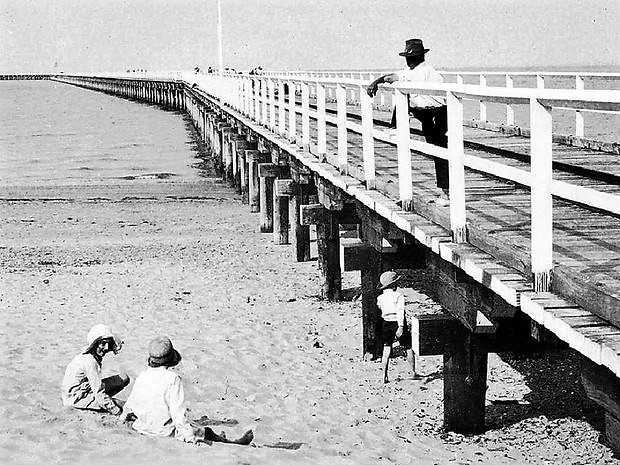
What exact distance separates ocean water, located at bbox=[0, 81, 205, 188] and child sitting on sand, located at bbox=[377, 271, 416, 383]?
17937 millimetres

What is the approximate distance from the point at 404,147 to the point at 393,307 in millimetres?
1835

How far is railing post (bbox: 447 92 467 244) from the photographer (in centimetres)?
579

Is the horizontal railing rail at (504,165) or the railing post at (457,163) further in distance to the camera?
the railing post at (457,163)

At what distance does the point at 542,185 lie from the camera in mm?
→ 4492

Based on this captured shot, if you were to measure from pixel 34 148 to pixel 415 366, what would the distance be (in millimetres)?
30459

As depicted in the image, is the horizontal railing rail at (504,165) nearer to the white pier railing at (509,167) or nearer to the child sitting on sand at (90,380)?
the white pier railing at (509,167)

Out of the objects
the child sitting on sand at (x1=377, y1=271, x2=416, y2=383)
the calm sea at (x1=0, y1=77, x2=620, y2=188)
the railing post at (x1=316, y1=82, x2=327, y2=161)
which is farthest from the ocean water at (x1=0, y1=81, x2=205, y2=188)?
the child sitting on sand at (x1=377, y1=271, x2=416, y2=383)

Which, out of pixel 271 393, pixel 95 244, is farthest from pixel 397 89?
pixel 95 244

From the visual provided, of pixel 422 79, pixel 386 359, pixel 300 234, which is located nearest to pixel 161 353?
pixel 422 79

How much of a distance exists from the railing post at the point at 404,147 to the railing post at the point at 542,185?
8.03ft

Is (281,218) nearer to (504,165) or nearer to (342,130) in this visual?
(342,130)

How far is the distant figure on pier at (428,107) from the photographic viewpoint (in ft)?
22.7

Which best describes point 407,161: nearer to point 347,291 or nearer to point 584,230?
point 584,230

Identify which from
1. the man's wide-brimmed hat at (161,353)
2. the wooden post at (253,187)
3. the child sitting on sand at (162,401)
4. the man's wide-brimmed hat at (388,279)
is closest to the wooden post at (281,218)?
the wooden post at (253,187)
